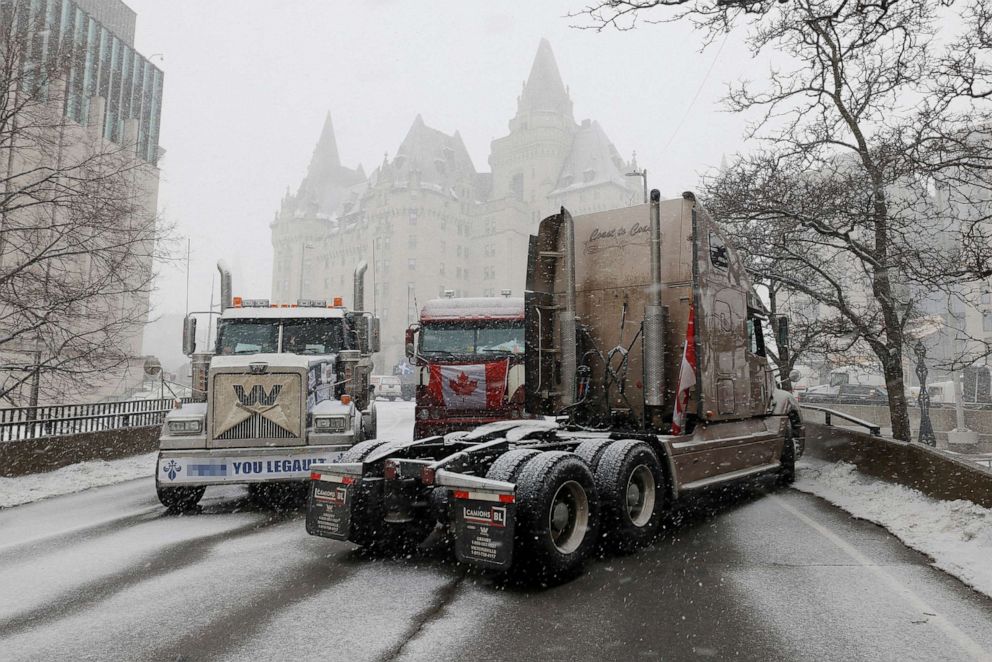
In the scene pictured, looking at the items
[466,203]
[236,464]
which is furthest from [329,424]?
[466,203]

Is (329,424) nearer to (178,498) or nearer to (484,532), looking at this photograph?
(178,498)

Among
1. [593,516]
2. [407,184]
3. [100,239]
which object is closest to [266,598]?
[593,516]

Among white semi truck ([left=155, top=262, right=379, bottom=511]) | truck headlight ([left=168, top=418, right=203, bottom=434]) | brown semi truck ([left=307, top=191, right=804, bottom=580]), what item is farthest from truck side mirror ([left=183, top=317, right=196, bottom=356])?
brown semi truck ([left=307, top=191, right=804, bottom=580])

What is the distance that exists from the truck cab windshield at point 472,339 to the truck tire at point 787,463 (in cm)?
507

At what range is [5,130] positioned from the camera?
13.3m

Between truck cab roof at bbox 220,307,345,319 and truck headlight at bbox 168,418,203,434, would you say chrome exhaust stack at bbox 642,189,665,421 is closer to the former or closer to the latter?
truck cab roof at bbox 220,307,345,319

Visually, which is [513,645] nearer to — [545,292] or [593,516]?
[593,516]

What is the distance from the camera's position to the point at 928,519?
6.91 m

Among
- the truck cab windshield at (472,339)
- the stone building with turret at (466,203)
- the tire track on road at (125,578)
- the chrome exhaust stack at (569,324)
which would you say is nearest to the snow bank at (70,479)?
the tire track on road at (125,578)

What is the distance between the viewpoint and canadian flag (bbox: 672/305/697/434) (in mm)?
7145

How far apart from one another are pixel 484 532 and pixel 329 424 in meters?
3.92

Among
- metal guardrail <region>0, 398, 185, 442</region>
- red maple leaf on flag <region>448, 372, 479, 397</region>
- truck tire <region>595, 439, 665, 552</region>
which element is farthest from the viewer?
red maple leaf on flag <region>448, 372, 479, 397</region>

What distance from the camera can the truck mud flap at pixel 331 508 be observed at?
5.70 m

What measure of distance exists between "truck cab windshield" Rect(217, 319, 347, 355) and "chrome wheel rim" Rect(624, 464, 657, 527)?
558 cm
